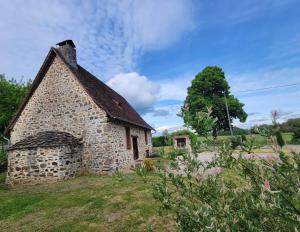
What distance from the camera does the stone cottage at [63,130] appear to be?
12555 millimetres

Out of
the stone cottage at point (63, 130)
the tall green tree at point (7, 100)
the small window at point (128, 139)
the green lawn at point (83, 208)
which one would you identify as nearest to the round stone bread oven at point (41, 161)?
the stone cottage at point (63, 130)

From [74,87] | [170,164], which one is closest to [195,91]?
[74,87]

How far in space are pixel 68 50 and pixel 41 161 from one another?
6726 mm

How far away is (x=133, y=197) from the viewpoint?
28.0 feet

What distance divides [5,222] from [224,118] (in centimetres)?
3496

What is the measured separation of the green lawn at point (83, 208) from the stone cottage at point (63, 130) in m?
1.72

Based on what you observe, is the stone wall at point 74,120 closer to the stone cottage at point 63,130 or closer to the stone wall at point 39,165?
the stone cottage at point 63,130

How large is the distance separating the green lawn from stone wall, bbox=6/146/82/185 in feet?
4.21

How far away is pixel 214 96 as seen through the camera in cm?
4003

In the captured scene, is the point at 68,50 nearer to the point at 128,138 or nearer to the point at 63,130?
the point at 63,130

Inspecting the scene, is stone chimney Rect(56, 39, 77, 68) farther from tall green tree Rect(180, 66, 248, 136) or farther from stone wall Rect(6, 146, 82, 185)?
tall green tree Rect(180, 66, 248, 136)

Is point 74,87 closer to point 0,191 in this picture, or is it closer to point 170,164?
point 0,191


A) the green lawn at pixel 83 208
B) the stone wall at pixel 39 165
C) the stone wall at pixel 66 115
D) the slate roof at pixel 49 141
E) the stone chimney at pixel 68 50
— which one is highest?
the stone chimney at pixel 68 50

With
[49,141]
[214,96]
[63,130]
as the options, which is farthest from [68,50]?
[214,96]
